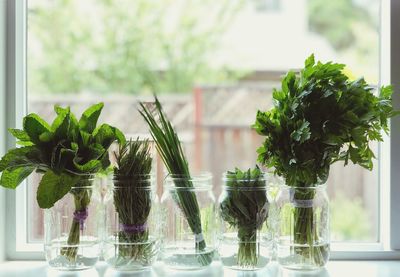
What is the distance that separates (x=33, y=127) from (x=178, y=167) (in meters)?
0.28

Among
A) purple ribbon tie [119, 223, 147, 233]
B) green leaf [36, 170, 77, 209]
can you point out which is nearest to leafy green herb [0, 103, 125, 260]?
green leaf [36, 170, 77, 209]

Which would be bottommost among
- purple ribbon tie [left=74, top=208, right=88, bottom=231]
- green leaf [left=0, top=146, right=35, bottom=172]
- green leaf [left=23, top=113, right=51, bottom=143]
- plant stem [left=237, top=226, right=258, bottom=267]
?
plant stem [left=237, top=226, right=258, bottom=267]

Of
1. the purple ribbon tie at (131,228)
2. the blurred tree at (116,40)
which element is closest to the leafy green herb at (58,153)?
the purple ribbon tie at (131,228)

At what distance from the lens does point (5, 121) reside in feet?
3.74

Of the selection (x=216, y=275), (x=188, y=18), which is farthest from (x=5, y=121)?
(x=188, y=18)

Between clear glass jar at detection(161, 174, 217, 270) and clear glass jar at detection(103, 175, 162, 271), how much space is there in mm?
39

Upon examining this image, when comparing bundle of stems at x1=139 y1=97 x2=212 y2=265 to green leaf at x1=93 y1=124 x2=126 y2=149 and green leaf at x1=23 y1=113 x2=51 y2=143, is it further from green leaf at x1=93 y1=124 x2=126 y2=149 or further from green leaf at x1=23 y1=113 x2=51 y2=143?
green leaf at x1=23 y1=113 x2=51 y2=143

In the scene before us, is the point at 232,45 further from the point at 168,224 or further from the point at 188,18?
the point at 168,224

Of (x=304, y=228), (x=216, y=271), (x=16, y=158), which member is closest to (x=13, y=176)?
(x=16, y=158)

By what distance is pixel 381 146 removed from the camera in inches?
46.4

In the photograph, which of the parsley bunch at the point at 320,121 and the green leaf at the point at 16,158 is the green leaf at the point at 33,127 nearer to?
the green leaf at the point at 16,158

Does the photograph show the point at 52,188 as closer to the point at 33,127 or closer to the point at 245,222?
the point at 33,127

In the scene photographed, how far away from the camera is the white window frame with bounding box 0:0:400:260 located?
44.1 inches

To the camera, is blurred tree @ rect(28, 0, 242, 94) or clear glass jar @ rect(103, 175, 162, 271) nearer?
clear glass jar @ rect(103, 175, 162, 271)
